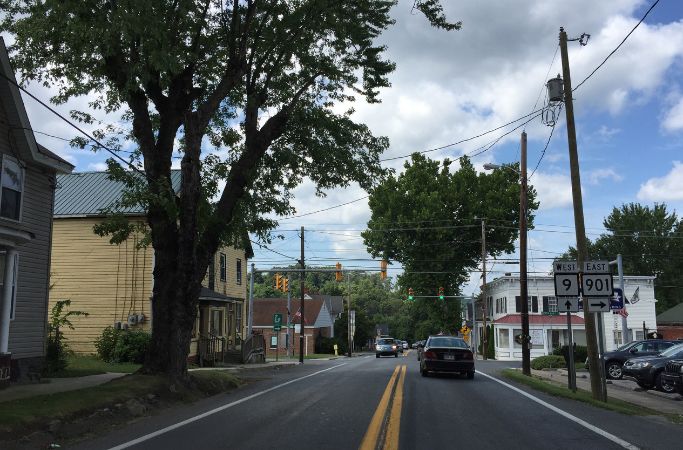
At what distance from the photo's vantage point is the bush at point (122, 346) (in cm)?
2323

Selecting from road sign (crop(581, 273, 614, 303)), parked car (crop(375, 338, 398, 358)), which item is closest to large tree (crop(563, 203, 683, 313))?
parked car (crop(375, 338, 398, 358))

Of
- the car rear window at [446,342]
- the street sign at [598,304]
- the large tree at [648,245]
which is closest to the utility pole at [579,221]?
the street sign at [598,304]

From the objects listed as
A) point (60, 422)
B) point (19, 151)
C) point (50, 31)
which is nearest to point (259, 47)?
point (50, 31)

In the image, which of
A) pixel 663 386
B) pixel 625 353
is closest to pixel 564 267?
pixel 663 386

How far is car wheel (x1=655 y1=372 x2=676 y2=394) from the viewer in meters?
16.7

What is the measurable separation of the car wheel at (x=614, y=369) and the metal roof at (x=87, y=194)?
1930 cm

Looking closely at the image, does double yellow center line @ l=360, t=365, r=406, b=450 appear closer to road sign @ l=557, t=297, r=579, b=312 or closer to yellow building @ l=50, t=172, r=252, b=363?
road sign @ l=557, t=297, r=579, b=312

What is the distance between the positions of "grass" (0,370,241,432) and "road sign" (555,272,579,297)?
9.02 m

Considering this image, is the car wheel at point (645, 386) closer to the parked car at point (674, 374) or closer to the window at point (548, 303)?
the parked car at point (674, 374)

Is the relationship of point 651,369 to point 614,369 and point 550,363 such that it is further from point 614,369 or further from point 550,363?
point 550,363

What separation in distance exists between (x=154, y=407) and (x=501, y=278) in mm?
46062

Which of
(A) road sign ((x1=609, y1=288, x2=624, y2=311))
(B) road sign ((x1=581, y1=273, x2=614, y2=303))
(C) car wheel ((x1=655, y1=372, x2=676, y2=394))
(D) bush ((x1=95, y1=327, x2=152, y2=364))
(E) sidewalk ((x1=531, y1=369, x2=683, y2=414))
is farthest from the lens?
(D) bush ((x1=95, y1=327, x2=152, y2=364))

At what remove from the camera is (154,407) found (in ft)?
39.5

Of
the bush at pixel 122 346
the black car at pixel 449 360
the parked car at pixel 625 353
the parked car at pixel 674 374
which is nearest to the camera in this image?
the parked car at pixel 674 374
